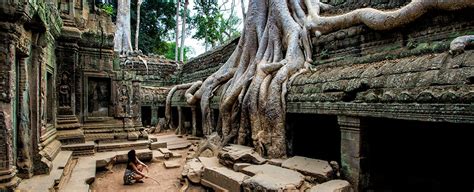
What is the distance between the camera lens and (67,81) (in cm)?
743

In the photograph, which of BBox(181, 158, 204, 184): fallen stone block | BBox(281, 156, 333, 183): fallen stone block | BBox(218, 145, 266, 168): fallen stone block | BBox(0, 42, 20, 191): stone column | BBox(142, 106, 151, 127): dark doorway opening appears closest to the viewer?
BBox(0, 42, 20, 191): stone column

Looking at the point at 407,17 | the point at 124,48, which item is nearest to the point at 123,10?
the point at 124,48

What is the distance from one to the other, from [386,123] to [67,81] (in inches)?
285

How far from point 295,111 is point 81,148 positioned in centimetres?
507

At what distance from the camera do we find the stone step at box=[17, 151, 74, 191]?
409 centimetres

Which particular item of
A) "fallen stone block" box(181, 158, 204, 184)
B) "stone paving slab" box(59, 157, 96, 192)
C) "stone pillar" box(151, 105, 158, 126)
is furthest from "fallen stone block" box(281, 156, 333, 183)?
"stone pillar" box(151, 105, 158, 126)

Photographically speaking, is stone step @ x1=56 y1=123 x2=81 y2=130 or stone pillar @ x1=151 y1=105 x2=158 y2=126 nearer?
stone step @ x1=56 y1=123 x2=81 y2=130

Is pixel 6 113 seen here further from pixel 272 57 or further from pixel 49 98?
pixel 272 57

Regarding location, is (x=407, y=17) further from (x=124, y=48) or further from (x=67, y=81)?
(x=124, y=48)

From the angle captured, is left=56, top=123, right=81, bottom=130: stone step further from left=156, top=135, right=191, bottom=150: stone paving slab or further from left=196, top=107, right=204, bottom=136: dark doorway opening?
left=196, top=107, right=204, bottom=136: dark doorway opening

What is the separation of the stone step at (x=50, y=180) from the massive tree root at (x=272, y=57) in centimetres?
331

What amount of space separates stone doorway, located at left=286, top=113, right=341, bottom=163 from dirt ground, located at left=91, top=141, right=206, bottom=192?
2.35 m

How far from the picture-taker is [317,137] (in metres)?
6.45

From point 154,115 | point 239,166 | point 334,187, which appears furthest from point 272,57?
point 154,115
